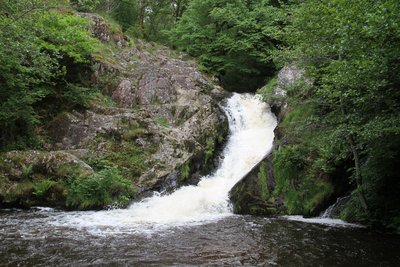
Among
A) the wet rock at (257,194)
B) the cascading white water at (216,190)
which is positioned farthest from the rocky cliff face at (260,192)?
the cascading white water at (216,190)

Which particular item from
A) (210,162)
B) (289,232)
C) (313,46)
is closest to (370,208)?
(289,232)

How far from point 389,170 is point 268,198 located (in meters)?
4.32

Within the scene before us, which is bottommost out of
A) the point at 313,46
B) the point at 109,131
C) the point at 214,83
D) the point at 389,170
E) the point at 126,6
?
the point at 389,170

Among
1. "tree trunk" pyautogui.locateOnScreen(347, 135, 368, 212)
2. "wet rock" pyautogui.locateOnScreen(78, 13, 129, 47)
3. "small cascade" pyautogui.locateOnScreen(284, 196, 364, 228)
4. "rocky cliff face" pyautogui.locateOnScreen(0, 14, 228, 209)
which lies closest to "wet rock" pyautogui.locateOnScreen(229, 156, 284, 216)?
"small cascade" pyautogui.locateOnScreen(284, 196, 364, 228)

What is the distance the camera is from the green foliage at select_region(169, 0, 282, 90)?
2375cm

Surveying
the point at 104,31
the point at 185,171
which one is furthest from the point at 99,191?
the point at 104,31

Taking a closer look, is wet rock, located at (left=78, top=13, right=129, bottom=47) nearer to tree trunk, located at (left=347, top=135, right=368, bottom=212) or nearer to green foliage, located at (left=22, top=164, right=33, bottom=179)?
green foliage, located at (left=22, top=164, right=33, bottom=179)

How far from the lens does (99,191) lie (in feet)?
43.0

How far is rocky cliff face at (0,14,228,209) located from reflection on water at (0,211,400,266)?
416cm

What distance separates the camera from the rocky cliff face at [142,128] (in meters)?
14.8

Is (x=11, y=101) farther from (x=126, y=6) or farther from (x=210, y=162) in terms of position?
(x=126, y=6)

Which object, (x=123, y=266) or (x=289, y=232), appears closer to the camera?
(x=123, y=266)

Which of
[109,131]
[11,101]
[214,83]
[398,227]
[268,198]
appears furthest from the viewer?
[214,83]

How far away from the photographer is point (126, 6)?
105 feet
